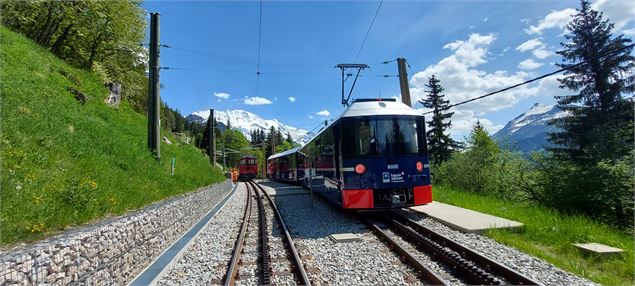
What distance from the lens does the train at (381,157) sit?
31.2ft

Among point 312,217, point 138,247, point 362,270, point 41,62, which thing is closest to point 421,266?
point 362,270

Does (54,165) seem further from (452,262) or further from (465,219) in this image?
(465,219)

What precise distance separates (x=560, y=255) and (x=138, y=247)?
702 centimetres

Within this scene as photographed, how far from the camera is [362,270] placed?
5.62 metres

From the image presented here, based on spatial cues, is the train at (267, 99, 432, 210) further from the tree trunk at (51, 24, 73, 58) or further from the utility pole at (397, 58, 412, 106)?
the tree trunk at (51, 24, 73, 58)

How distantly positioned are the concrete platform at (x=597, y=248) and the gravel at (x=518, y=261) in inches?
35.9

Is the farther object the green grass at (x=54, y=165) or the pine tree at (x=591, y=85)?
the pine tree at (x=591, y=85)

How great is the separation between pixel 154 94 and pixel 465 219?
35.9 feet

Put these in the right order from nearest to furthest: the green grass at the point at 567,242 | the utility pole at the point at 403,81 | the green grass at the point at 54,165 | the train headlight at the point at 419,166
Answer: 1. the green grass at the point at 54,165
2. the green grass at the point at 567,242
3. the train headlight at the point at 419,166
4. the utility pole at the point at 403,81

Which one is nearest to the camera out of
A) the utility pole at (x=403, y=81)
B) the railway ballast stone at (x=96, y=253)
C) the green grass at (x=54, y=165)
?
the railway ballast stone at (x=96, y=253)

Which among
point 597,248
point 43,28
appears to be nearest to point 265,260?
point 597,248

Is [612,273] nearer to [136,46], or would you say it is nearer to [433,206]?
[433,206]

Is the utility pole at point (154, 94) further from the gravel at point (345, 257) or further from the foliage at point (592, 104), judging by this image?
the foliage at point (592, 104)

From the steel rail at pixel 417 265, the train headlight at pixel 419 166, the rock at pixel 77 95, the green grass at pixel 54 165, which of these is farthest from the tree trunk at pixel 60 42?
the steel rail at pixel 417 265
